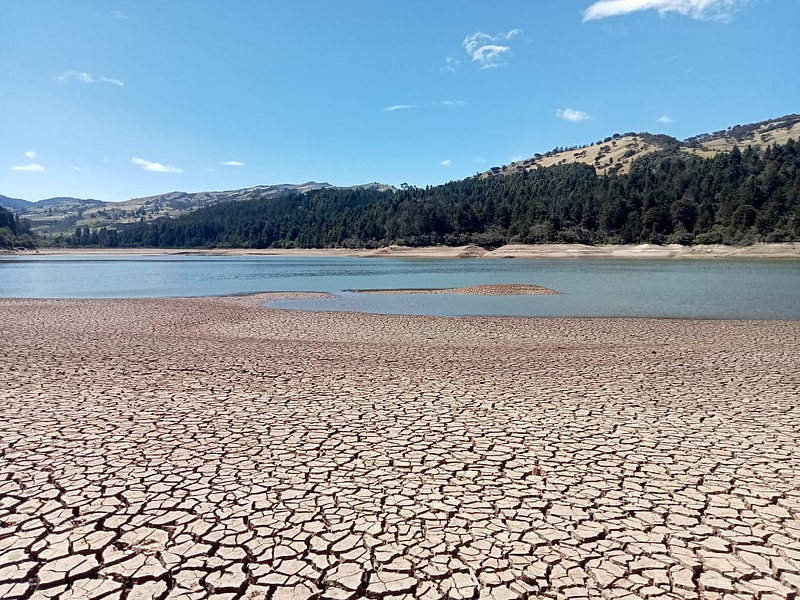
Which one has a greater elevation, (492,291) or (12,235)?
(12,235)

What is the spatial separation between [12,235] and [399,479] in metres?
180

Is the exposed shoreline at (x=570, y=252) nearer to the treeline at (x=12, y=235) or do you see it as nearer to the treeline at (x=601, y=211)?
the treeline at (x=12, y=235)

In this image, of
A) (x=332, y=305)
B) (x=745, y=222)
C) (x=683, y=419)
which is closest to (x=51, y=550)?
(x=683, y=419)

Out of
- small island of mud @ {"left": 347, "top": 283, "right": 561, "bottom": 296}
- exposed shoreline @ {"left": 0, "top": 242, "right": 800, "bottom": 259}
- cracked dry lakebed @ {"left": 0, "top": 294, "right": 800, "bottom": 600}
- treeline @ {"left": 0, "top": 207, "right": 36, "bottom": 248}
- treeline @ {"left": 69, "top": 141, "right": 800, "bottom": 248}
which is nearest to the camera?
cracked dry lakebed @ {"left": 0, "top": 294, "right": 800, "bottom": 600}

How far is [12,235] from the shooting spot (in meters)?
149

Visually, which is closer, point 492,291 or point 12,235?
point 492,291

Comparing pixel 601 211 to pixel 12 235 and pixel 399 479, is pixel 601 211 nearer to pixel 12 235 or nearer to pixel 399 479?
pixel 399 479

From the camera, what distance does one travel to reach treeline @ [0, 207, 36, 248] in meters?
142

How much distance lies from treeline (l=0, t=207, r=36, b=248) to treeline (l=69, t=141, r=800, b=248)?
58380 mm

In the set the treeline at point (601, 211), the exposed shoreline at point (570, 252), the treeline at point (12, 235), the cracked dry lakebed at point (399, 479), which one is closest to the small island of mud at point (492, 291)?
the cracked dry lakebed at point (399, 479)

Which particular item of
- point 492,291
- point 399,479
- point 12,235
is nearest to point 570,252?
point 492,291

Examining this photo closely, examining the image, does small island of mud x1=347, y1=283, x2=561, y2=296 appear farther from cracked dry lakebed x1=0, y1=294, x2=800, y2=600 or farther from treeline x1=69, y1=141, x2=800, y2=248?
treeline x1=69, y1=141, x2=800, y2=248

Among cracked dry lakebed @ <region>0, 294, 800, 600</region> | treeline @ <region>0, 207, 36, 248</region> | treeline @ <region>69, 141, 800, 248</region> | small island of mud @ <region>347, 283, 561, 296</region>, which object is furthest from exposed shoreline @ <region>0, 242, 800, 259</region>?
cracked dry lakebed @ <region>0, 294, 800, 600</region>

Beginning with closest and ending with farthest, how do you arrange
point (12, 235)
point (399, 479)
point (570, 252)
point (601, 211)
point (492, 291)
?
1. point (399, 479)
2. point (492, 291)
3. point (570, 252)
4. point (601, 211)
5. point (12, 235)
